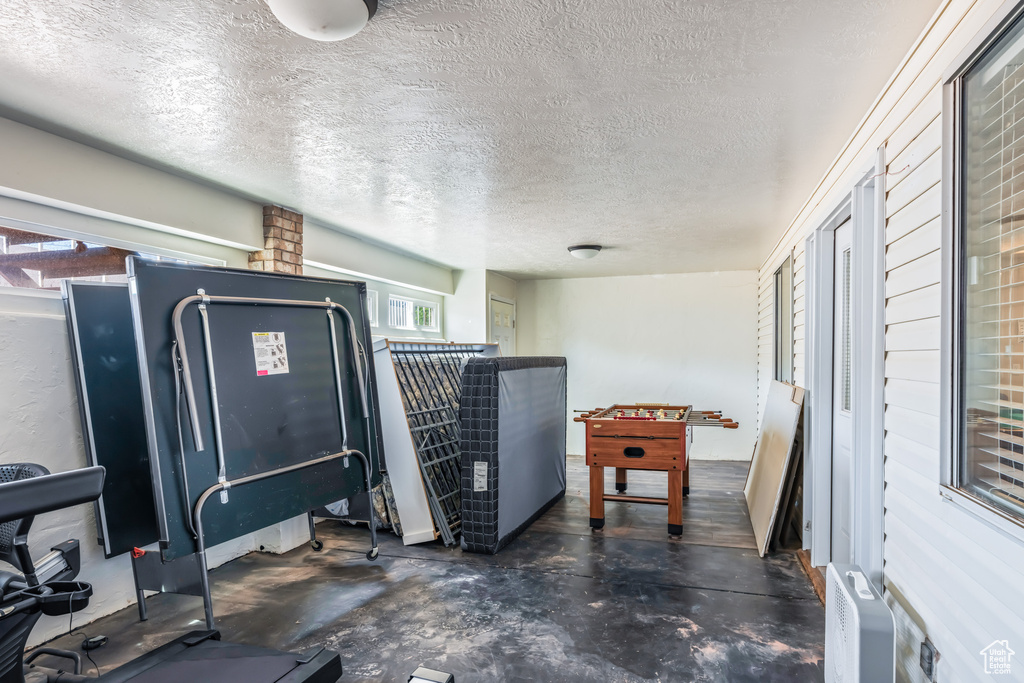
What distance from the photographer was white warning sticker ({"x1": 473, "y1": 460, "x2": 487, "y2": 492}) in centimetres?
371

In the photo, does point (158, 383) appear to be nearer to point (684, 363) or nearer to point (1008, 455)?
point (1008, 455)

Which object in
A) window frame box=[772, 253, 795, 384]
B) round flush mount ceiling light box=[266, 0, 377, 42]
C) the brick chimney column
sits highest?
round flush mount ceiling light box=[266, 0, 377, 42]

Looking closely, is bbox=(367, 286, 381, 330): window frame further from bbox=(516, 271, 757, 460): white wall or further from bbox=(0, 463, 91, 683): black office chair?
bbox=(0, 463, 91, 683): black office chair

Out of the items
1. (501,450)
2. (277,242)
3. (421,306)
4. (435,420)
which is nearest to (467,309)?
(421,306)

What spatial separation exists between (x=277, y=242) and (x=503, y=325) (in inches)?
164

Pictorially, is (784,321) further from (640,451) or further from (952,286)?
(952,286)

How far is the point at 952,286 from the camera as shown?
1.57m

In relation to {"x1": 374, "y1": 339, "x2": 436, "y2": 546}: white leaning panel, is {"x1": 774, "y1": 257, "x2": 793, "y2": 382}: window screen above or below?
above

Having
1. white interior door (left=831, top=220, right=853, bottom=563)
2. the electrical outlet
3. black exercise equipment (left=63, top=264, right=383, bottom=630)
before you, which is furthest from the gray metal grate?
the electrical outlet

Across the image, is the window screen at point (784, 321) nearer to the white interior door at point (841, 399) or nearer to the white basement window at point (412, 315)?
the white interior door at point (841, 399)

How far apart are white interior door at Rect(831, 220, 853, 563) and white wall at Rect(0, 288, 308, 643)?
13.8ft

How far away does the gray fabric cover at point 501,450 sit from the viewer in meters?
3.73

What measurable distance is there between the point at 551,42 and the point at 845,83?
1266 mm

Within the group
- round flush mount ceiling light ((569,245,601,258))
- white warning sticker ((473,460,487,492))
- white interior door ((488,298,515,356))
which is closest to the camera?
white warning sticker ((473,460,487,492))
